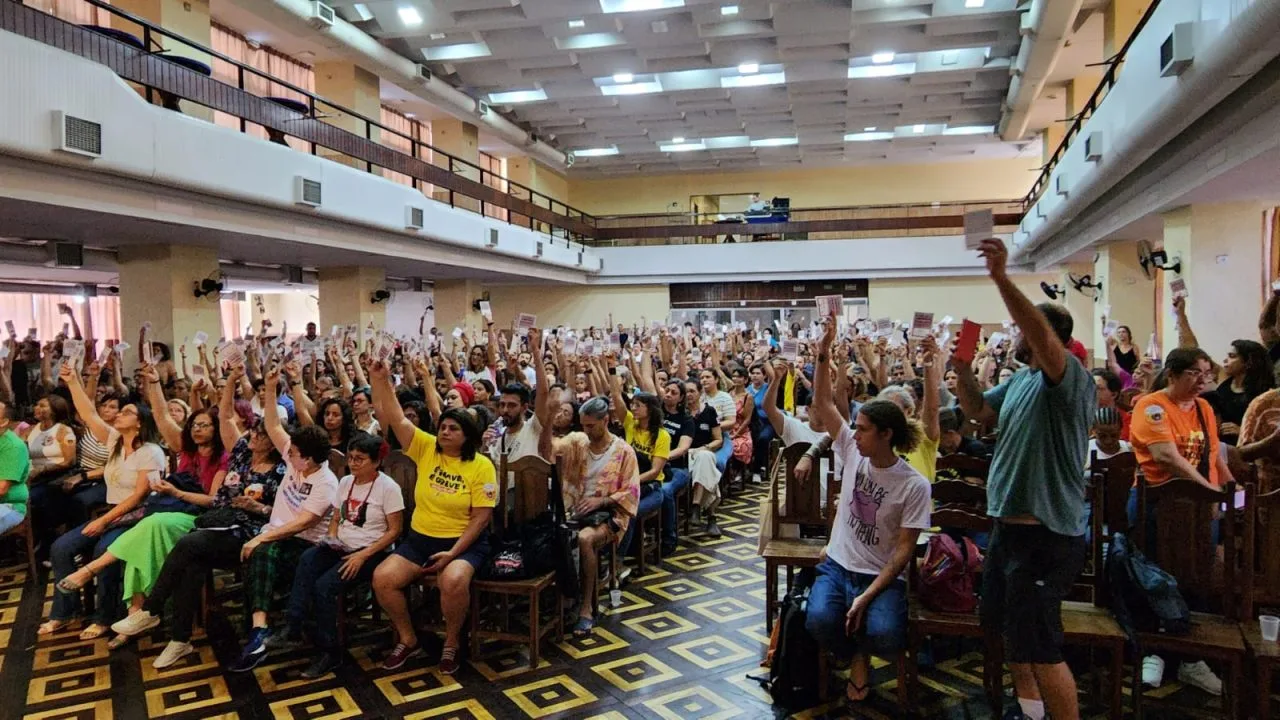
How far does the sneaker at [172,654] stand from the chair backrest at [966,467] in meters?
3.73

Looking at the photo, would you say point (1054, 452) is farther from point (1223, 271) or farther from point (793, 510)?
point (1223, 271)

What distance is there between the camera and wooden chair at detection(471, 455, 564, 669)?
11.7 ft

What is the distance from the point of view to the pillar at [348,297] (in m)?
12.0

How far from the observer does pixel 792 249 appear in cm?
1867

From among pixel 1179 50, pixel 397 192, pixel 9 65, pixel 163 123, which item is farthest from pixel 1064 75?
pixel 9 65

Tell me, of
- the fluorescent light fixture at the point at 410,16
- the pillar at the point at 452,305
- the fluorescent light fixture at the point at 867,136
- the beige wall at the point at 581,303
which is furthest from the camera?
the beige wall at the point at 581,303

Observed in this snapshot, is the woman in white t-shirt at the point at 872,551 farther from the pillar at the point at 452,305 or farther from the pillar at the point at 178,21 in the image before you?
the pillar at the point at 452,305

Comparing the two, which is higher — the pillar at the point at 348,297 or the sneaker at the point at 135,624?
the pillar at the point at 348,297

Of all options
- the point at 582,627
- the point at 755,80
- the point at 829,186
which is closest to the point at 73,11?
the point at 582,627

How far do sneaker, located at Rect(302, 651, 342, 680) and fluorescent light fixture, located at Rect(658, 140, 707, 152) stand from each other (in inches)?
646

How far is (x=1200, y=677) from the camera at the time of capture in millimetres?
3158

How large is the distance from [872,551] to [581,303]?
1789 cm

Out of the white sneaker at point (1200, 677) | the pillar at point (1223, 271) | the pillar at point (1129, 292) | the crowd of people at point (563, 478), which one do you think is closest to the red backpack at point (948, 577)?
the crowd of people at point (563, 478)

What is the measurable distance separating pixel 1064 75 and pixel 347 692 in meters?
14.8
